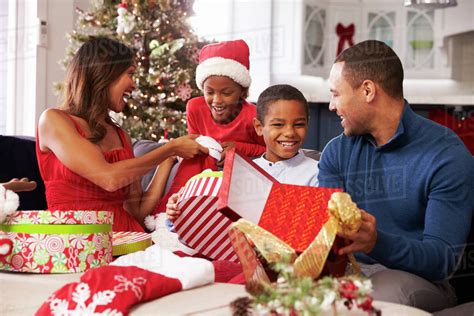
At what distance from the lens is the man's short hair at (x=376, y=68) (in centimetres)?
190

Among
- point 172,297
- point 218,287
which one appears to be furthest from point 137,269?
point 218,287

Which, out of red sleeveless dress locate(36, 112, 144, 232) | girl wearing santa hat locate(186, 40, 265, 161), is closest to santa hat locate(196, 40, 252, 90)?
girl wearing santa hat locate(186, 40, 265, 161)

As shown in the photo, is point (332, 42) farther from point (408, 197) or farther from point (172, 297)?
point (172, 297)

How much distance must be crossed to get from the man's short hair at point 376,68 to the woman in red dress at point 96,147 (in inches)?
31.8

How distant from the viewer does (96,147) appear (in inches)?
98.7

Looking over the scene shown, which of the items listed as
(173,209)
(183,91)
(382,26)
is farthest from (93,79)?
(382,26)

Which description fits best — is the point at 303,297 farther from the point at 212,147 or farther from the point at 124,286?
the point at 212,147

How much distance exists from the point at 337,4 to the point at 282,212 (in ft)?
18.7

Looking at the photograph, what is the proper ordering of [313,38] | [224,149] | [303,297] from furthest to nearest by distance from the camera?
[313,38], [224,149], [303,297]

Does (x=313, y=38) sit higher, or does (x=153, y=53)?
(x=313, y=38)

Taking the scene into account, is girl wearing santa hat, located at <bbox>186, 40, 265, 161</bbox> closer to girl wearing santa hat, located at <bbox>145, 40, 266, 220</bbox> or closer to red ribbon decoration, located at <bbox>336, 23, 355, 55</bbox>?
girl wearing santa hat, located at <bbox>145, 40, 266, 220</bbox>

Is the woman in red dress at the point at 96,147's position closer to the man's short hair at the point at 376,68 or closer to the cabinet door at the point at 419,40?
the man's short hair at the point at 376,68

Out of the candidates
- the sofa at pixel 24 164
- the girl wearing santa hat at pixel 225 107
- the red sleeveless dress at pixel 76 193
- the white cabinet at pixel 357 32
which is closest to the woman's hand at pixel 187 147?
the girl wearing santa hat at pixel 225 107

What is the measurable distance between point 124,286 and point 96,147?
1.30 metres
